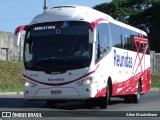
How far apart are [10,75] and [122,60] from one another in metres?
16.5

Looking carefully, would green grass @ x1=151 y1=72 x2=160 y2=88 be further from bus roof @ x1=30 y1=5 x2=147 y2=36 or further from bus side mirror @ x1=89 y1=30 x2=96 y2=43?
bus side mirror @ x1=89 y1=30 x2=96 y2=43

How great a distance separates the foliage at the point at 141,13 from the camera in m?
78.5

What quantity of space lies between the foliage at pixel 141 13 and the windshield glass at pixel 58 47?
193 ft

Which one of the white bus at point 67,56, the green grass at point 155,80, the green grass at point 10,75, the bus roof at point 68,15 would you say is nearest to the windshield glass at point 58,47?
the white bus at point 67,56

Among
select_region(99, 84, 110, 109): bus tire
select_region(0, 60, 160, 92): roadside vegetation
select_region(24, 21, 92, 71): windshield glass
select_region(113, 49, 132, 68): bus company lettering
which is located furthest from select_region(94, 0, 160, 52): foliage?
select_region(24, 21, 92, 71): windshield glass

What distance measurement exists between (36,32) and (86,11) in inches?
75.1

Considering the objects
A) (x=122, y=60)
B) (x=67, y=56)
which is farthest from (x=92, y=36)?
(x=122, y=60)

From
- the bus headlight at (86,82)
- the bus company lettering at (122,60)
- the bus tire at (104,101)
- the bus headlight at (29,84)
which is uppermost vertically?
the bus company lettering at (122,60)

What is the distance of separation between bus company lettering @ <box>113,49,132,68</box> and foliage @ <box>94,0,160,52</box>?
53.6m

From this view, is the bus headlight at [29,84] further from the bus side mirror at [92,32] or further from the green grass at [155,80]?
the green grass at [155,80]

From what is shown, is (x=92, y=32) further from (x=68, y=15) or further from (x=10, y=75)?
(x=10, y=75)

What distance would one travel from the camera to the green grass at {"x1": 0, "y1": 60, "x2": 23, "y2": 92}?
35.0m

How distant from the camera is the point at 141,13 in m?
83.4

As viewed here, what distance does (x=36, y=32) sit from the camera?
18359mm
